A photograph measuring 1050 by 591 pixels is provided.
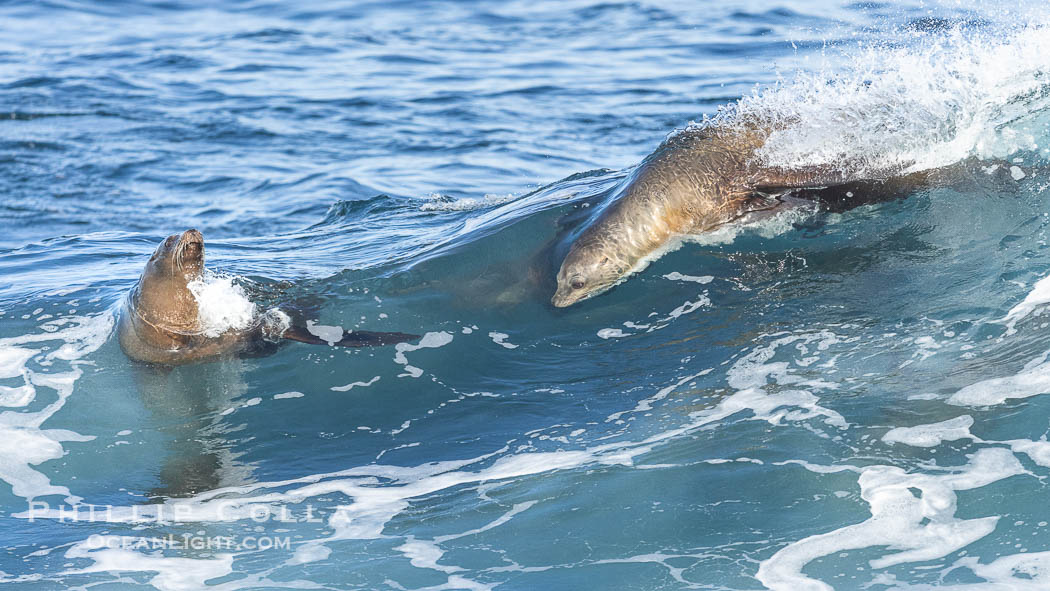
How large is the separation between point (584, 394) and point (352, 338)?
1.62 metres

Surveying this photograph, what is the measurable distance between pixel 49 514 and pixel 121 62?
14.6 m

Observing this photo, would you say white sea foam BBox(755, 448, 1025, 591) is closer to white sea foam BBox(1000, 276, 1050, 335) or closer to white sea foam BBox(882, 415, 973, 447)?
white sea foam BBox(882, 415, 973, 447)

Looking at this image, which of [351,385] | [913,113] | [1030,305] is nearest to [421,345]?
[351,385]

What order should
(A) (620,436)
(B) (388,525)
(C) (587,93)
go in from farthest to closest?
(C) (587,93) → (A) (620,436) → (B) (388,525)

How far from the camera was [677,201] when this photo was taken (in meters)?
7.27

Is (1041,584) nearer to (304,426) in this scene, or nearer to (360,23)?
(304,426)

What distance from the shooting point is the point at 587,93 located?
1537cm

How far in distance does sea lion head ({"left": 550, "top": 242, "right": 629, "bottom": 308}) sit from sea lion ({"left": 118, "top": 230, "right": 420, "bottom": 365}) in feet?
4.00

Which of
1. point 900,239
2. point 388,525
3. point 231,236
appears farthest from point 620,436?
point 231,236

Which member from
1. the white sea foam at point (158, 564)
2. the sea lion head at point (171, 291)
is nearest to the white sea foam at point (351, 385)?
the sea lion head at point (171, 291)

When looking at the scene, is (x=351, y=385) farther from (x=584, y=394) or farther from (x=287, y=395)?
(x=584, y=394)

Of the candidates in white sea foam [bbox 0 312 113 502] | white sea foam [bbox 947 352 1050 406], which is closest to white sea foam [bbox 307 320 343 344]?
white sea foam [bbox 0 312 113 502]

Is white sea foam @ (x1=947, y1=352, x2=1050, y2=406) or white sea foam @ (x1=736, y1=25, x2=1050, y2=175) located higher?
white sea foam @ (x1=736, y1=25, x2=1050, y2=175)

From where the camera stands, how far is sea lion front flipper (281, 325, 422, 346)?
652 centimetres
